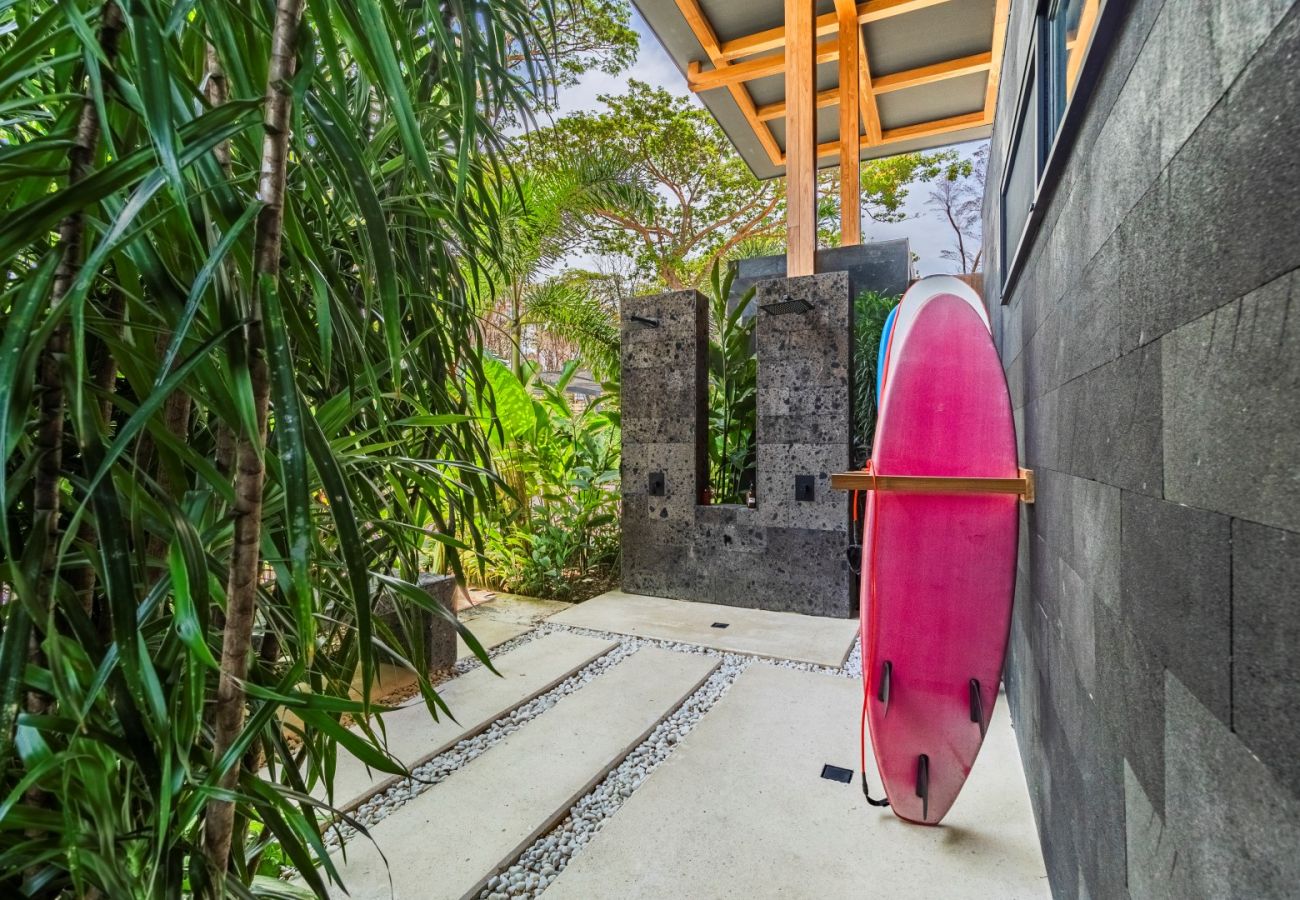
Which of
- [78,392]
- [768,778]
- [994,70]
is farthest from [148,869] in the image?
[994,70]

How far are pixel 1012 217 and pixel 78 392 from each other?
2.53 m

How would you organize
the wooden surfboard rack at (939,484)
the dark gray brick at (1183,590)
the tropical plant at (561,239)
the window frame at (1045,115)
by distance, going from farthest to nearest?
the tropical plant at (561,239)
the wooden surfboard rack at (939,484)
the window frame at (1045,115)
the dark gray brick at (1183,590)

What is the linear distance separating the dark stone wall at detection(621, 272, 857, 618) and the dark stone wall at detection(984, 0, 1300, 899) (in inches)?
86.7

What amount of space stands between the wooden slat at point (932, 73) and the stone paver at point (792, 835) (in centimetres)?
640

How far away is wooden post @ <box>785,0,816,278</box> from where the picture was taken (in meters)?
3.99

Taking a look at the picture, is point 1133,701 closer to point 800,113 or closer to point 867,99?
point 800,113

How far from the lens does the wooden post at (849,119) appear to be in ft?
16.3

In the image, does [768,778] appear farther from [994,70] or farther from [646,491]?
[994,70]

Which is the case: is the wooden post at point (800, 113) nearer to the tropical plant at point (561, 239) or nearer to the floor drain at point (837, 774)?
the tropical plant at point (561, 239)

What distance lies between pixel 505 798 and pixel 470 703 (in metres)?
0.65

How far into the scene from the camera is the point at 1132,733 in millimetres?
761

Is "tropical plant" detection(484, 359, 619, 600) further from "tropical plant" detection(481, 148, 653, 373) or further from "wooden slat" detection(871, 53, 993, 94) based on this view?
"wooden slat" detection(871, 53, 993, 94)

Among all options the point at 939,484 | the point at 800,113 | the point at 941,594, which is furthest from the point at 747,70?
the point at 941,594

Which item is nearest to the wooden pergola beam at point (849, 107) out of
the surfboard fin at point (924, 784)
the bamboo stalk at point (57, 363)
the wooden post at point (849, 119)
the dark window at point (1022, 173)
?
the wooden post at point (849, 119)
